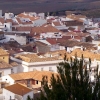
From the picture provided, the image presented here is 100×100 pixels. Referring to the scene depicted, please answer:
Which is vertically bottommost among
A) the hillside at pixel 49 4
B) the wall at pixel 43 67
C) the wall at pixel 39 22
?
the hillside at pixel 49 4

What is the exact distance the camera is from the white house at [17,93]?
60.3 feet

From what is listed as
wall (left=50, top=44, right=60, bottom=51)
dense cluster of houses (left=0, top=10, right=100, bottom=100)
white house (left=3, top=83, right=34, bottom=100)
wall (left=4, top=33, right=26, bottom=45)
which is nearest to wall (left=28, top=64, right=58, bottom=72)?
dense cluster of houses (left=0, top=10, right=100, bottom=100)

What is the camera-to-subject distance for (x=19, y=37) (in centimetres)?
4253

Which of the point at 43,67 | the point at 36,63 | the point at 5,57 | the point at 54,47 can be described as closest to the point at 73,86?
the point at 36,63

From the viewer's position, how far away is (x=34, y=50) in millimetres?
37375

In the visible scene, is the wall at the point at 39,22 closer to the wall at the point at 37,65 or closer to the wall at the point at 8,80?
the wall at the point at 37,65

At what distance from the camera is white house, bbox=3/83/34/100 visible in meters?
18.4

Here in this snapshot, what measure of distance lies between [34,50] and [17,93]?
61.9ft

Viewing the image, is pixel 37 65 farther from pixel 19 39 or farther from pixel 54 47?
pixel 19 39

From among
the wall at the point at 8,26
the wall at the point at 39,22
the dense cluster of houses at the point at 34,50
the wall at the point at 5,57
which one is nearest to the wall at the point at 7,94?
the dense cluster of houses at the point at 34,50

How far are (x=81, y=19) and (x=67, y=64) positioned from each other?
54.8 meters

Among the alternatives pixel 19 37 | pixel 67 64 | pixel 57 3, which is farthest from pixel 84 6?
pixel 67 64

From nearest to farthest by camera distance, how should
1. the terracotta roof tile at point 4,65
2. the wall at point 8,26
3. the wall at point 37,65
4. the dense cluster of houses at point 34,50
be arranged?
the dense cluster of houses at point 34,50
the terracotta roof tile at point 4,65
the wall at point 37,65
the wall at point 8,26

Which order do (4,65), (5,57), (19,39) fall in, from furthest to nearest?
(19,39), (5,57), (4,65)
